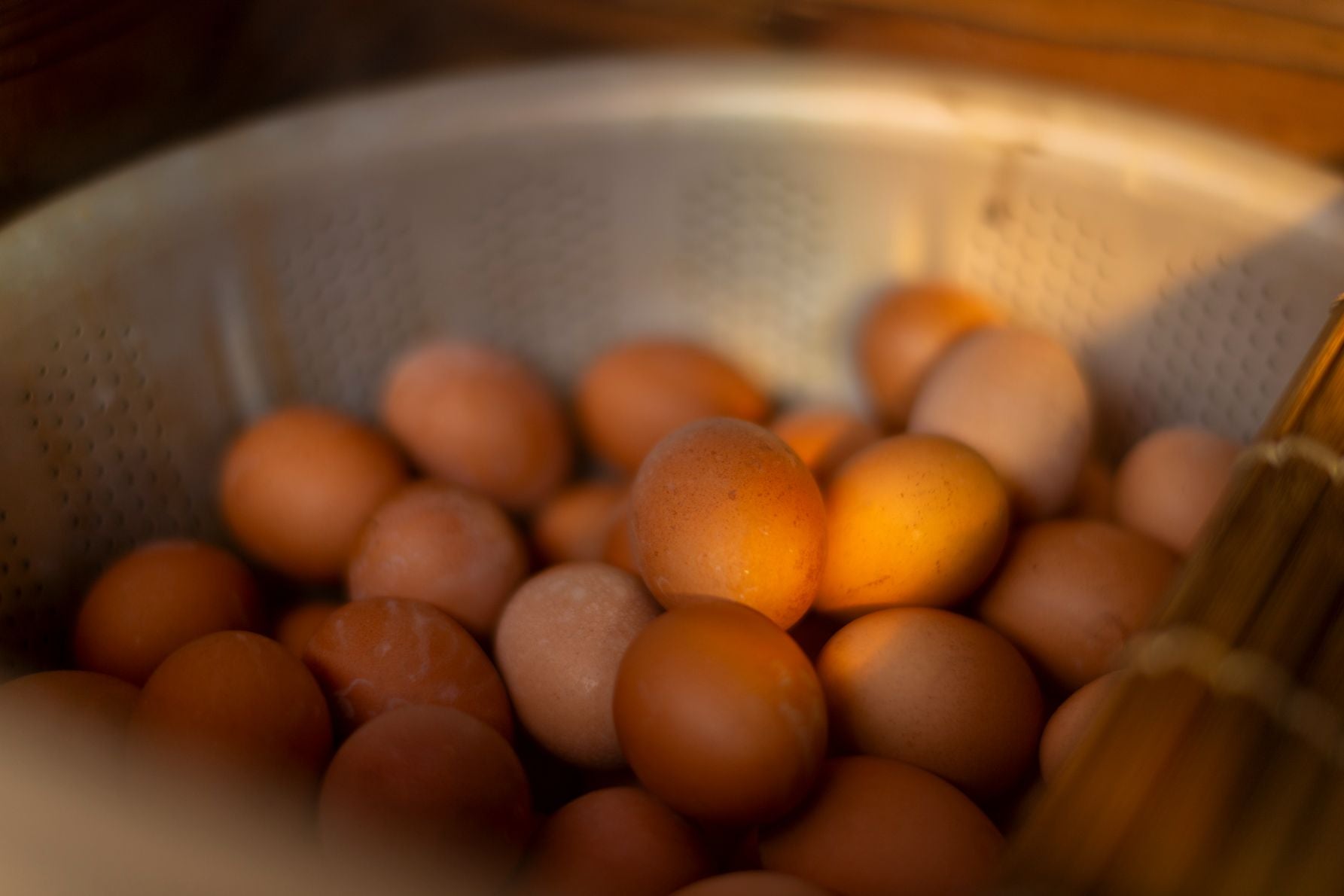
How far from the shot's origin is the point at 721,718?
61 centimetres

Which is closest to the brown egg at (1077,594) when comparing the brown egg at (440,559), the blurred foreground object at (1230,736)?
the blurred foreground object at (1230,736)

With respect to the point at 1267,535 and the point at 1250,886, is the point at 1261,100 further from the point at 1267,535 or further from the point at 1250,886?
the point at 1250,886

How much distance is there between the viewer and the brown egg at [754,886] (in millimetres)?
554

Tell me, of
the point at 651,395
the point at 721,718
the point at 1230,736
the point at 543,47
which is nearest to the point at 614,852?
the point at 721,718

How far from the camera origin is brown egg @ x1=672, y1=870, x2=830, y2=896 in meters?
0.55

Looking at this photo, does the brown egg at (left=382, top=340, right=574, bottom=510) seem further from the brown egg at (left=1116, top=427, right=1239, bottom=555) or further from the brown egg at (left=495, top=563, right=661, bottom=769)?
the brown egg at (left=1116, top=427, right=1239, bottom=555)

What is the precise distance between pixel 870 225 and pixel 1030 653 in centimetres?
49

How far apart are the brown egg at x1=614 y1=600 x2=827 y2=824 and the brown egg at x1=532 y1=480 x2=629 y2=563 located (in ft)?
1.07

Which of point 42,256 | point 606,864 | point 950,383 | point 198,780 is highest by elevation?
point 42,256

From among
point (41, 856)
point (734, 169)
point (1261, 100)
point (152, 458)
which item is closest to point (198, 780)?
point (41, 856)

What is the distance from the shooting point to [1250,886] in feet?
1.45

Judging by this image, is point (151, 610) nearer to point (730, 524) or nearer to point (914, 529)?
point (730, 524)

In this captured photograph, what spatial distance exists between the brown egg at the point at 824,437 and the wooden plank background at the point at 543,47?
52 cm

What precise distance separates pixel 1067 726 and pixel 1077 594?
14cm
